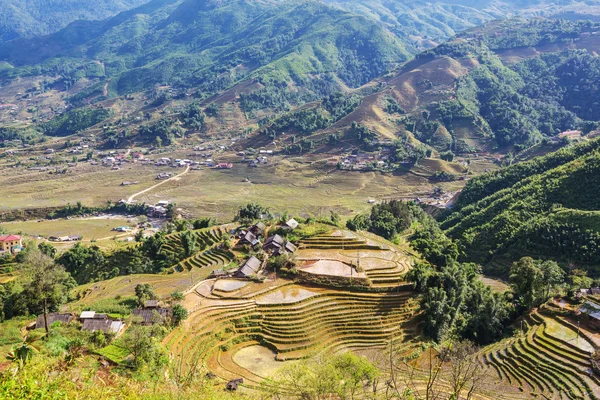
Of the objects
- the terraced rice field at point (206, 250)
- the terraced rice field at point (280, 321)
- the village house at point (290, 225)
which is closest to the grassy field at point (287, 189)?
the terraced rice field at point (206, 250)

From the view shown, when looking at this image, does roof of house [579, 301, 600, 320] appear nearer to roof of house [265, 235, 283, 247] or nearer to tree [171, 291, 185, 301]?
roof of house [265, 235, 283, 247]

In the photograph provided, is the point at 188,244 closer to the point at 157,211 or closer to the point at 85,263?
the point at 85,263

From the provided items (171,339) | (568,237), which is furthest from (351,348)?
(568,237)

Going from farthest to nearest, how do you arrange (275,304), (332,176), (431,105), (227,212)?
(431,105), (332,176), (227,212), (275,304)

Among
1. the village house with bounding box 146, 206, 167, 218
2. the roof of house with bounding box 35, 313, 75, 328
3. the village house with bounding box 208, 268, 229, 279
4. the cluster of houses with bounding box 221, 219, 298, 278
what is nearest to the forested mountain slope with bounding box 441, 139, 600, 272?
the cluster of houses with bounding box 221, 219, 298, 278

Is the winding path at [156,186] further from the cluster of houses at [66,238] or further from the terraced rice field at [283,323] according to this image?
the terraced rice field at [283,323]

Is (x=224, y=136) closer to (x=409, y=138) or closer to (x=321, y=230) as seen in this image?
(x=409, y=138)
